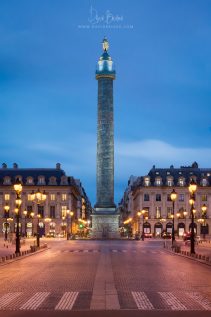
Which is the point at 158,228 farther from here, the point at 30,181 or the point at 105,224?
the point at 105,224

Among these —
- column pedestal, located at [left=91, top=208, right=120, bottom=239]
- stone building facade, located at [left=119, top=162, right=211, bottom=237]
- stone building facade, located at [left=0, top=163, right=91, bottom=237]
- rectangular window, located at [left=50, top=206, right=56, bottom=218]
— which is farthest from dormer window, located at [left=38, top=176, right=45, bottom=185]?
column pedestal, located at [left=91, top=208, right=120, bottom=239]

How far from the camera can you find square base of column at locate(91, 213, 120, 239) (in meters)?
121

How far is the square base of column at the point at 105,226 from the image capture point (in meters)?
121

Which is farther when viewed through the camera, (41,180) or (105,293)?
(41,180)

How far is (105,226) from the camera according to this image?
4796 inches

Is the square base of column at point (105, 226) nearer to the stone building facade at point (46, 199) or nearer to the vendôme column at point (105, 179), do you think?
the vendôme column at point (105, 179)

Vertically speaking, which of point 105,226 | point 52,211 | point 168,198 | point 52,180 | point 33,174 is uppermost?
point 33,174

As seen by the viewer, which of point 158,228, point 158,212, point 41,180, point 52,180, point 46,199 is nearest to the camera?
point 158,228

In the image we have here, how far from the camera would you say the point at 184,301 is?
19109 millimetres

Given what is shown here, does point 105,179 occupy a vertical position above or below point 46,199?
above

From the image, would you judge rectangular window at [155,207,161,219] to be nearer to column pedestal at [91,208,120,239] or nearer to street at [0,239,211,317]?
column pedestal at [91,208,120,239]

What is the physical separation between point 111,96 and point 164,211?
143 ft

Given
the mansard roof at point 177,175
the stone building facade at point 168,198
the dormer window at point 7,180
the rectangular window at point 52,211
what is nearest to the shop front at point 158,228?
the stone building facade at point 168,198

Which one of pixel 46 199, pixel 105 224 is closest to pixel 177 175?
pixel 46 199
